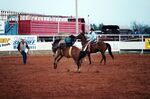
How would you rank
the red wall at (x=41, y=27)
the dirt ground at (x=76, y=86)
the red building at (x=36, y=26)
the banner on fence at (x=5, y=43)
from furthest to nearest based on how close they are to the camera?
the red building at (x=36, y=26), the red wall at (x=41, y=27), the banner on fence at (x=5, y=43), the dirt ground at (x=76, y=86)

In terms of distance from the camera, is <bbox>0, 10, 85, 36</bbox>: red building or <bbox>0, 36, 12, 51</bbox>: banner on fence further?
<bbox>0, 10, 85, 36</bbox>: red building

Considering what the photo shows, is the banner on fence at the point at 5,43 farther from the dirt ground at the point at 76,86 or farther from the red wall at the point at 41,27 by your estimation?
the dirt ground at the point at 76,86

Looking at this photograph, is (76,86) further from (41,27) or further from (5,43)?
(41,27)

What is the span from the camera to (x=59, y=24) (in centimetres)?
4003

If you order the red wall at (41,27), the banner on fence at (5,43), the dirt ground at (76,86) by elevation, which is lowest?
the dirt ground at (76,86)

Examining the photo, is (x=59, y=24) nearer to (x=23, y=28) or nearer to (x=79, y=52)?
(x=23, y=28)

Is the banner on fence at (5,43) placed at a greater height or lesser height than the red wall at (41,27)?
lesser

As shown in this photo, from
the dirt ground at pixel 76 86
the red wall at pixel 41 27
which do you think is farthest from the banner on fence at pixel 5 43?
the dirt ground at pixel 76 86

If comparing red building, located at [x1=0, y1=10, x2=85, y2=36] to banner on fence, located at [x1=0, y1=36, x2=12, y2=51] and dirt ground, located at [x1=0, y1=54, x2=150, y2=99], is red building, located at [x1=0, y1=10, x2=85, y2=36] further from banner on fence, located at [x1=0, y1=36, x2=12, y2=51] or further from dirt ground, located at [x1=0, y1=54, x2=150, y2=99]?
dirt ground, located at [x1=0, y1=54, x2=150, y2=99]

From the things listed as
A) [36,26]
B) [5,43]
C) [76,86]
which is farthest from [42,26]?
[76,86]

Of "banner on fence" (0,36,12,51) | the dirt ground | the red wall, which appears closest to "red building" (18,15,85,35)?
the red wall

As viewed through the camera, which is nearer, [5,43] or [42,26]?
[5,43]

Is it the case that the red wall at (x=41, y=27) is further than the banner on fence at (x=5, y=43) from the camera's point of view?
Yes

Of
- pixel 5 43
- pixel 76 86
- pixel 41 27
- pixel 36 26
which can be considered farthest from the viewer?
pixel 41 27
